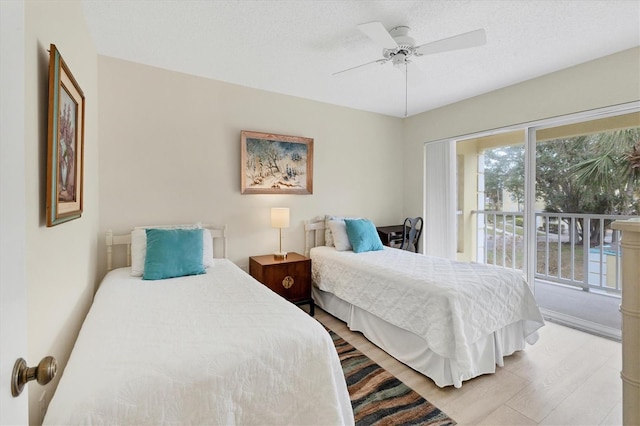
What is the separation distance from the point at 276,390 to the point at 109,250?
7.28 feet

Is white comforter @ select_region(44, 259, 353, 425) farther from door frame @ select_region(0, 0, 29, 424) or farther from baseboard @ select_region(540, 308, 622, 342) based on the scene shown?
baseboard @ select_region(540, 308, 622, 342)

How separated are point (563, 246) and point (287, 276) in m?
3.48

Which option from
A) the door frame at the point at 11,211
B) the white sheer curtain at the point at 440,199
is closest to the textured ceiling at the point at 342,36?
the white sheer curtain at the point at 440,199

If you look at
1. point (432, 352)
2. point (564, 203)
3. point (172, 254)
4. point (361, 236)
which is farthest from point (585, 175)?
point (172, 254)

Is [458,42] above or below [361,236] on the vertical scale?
above

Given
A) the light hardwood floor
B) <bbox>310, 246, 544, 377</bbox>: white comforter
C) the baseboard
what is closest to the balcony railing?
the baseboard

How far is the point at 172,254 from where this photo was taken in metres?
2.36

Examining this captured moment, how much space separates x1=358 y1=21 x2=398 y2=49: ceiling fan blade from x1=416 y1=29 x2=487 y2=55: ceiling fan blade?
237mm

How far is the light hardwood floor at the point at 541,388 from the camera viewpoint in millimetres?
1720

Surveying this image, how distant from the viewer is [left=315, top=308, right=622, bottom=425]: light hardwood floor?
1.72 meters

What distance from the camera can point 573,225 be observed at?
3432mm

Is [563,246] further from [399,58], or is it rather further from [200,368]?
[200,368]

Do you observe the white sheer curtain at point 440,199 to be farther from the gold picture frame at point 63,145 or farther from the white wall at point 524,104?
the gold picture frame at point 63,145

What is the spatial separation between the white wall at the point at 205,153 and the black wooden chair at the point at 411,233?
26.6 inches
